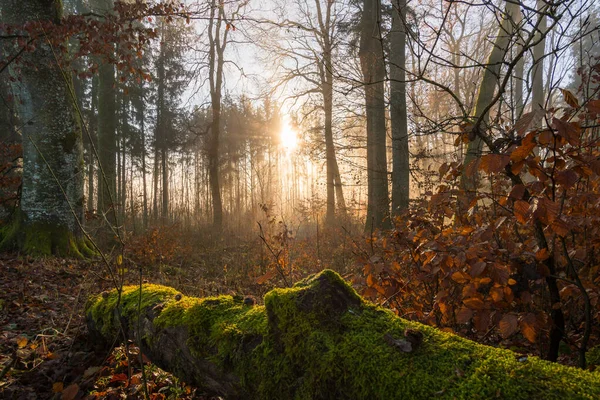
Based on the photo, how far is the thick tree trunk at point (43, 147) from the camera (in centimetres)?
567

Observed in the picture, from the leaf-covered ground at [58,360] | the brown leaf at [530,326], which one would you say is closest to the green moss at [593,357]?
the brown leaf at [530,326]

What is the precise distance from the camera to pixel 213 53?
14133 mm

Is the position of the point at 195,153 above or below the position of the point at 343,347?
above

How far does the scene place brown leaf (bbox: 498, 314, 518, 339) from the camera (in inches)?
65.1

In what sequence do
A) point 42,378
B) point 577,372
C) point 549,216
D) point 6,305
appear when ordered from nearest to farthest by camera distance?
point 577,372
point 549,216
point 42,378
point 6,305

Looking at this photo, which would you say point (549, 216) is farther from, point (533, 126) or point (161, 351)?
point (161, 351)

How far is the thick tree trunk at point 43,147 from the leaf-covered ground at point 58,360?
1673 mm

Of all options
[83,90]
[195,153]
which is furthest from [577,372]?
[195,153]

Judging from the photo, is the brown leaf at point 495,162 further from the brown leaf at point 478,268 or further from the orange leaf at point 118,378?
the orange leaf at point 118,378

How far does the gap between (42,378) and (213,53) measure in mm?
14104

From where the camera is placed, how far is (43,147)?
5.78m

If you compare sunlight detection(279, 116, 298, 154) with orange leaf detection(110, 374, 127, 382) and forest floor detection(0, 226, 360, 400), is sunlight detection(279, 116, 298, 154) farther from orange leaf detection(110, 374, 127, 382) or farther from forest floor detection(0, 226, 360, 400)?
orange leaf detection(110, 374, 127, 382)

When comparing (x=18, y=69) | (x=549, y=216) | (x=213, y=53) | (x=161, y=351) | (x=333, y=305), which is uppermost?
(x=213, y=53)

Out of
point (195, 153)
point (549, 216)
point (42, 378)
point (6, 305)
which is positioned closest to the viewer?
point (549, 216)
